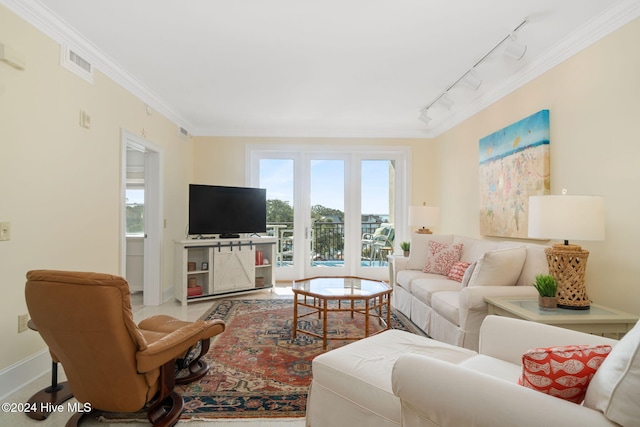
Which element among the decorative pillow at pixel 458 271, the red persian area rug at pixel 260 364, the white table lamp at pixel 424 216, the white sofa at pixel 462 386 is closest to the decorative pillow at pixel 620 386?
the white sofa at pixel 462 386

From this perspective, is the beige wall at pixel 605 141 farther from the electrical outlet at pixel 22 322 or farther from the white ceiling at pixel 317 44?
the electrical outlet at pixel 22 322

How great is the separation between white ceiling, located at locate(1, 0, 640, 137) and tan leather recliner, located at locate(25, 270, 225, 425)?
193cm

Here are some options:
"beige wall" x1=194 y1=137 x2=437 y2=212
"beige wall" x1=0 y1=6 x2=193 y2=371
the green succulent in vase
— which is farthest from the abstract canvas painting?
"beige wall" x1=0 y1=6 x2=193 y2=371

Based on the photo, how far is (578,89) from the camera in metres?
2.63

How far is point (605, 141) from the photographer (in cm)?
239

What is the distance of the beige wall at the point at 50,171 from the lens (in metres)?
2.14

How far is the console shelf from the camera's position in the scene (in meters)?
4.21

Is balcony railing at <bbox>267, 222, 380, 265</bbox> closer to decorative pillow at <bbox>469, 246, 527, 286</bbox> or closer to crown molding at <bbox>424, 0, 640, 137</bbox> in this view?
crown molding at <bbox>424, 0, 640, 137</bbox>

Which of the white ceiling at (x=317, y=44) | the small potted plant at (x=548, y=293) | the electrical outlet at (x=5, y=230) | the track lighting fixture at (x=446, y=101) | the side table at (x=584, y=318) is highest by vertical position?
the white ceiling at (x=317, y=44)

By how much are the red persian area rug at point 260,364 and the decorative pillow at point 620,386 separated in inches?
58.3

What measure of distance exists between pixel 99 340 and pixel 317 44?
2591 mm

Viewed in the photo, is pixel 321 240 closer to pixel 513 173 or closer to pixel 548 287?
pixel 513 173

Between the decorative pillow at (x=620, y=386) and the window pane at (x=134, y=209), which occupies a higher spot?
the window pane at (x=134, y=209)

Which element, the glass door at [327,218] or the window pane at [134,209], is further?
the glass door at [327,218]
